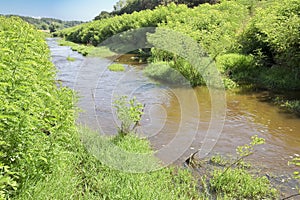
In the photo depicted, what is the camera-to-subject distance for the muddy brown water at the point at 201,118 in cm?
631

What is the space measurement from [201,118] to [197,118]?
149 millimetres

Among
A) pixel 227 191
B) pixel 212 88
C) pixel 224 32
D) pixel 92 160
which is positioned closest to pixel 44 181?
pixel 92 160

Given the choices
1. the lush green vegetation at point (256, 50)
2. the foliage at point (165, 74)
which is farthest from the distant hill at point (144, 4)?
the foliage at point (165, 74)

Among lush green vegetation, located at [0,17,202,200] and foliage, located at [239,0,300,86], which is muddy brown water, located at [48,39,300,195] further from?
lush green vegetation, located at [0,17,202,200]

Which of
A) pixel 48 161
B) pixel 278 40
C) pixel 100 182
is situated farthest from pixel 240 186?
pixel 278 40

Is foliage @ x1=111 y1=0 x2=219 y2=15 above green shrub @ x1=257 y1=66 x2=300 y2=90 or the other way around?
above

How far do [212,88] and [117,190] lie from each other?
28.4 ft

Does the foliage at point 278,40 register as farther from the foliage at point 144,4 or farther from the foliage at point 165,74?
the foliage at point 144,4

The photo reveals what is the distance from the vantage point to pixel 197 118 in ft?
27.8

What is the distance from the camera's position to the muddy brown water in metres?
6.31

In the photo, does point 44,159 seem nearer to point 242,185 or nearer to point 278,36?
point 242,185

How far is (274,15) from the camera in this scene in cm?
1227

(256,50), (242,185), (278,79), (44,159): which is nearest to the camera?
(44,159)

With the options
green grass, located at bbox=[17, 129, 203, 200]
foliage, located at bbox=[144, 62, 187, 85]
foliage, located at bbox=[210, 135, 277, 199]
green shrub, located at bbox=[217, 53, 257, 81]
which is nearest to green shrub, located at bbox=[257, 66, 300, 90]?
green shrub, located at bbox=[217, 53, 257, 81]
